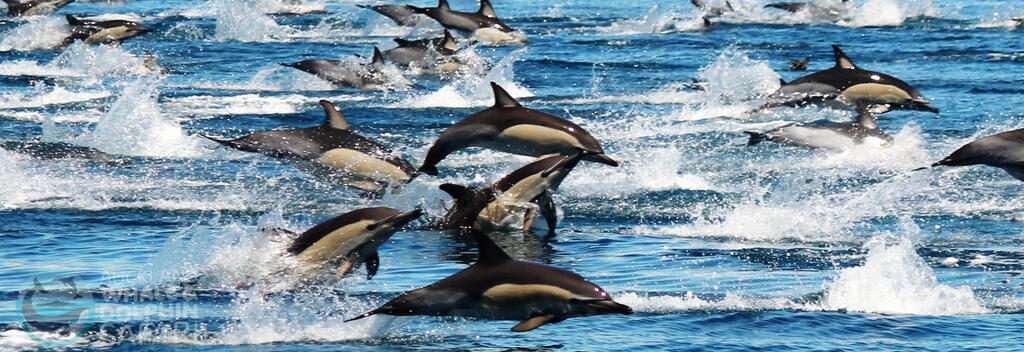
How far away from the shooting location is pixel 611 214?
47.0 feet

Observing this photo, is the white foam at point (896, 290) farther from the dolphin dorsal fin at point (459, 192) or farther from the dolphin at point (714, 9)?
the dolphin at point (714, 9)

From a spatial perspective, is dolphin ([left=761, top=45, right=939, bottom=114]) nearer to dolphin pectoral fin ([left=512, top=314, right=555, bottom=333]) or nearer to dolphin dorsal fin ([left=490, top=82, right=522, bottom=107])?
dolphin dorsal fin ([left=490, top=82, right=522, bottom=107])

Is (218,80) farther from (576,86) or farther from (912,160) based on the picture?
(912,160)

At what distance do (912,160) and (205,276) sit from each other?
9313mm

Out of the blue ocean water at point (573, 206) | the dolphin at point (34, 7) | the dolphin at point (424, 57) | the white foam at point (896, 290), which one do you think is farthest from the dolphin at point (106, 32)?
the white foam at point (896, 290)

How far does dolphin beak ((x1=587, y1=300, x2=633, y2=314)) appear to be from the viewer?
27.6ft

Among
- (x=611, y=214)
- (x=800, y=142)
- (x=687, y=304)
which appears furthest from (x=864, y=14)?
(x=687, y=304)

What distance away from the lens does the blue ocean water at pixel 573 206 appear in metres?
9.58

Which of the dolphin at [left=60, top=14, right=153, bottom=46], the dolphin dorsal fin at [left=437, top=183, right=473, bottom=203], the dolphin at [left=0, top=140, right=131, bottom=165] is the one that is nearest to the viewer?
the dolphin dorsal fin at [left=437, top=183, right=473, bottom=203]

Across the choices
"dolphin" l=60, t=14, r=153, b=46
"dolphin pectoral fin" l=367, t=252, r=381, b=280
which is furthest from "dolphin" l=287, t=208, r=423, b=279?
"dolphin" l=60, t=14, r=153, b=46

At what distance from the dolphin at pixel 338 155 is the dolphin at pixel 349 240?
3.98 meters

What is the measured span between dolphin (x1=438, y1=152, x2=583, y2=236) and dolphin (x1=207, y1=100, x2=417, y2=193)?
2.89 ft

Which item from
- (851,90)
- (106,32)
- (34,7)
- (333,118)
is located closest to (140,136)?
(333,118)

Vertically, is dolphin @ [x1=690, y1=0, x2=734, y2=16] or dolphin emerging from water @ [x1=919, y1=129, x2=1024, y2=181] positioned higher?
dolphin emerging from water @ [x1=919, y1=129, x2=1024, y2=181]
